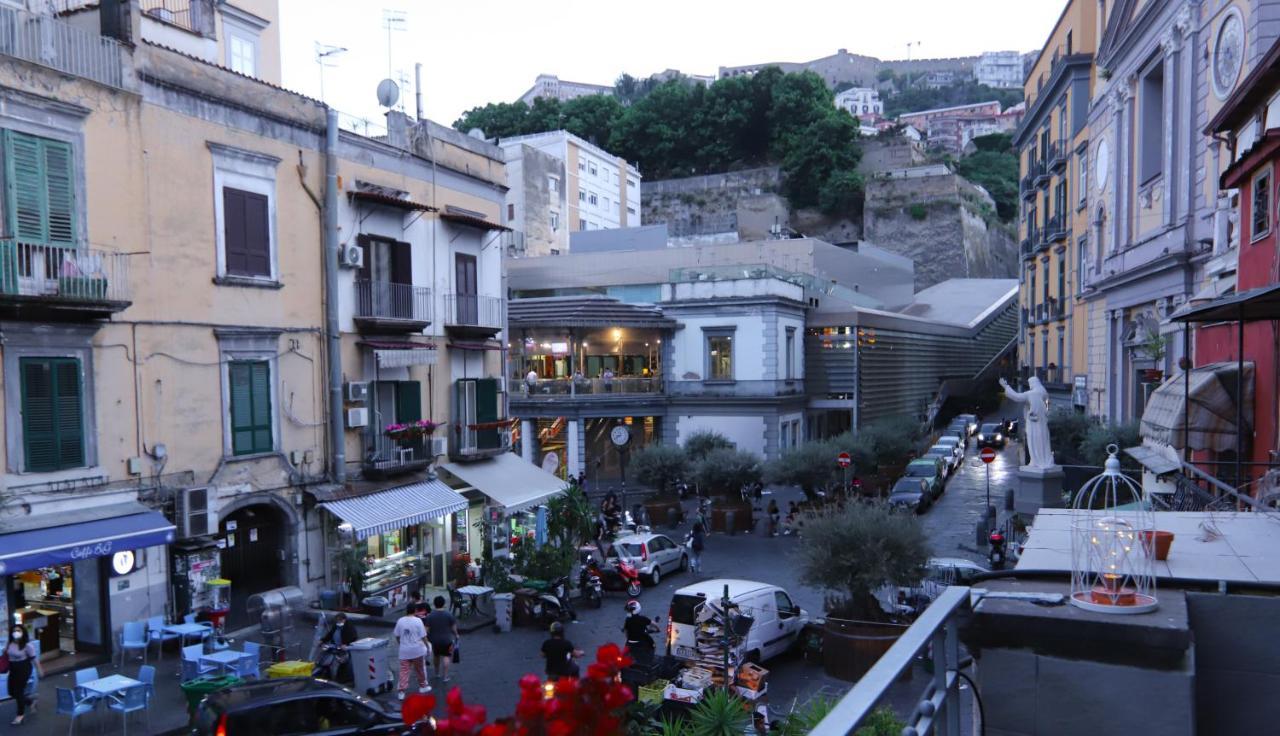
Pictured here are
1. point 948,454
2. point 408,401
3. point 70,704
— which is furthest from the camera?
point 948,454

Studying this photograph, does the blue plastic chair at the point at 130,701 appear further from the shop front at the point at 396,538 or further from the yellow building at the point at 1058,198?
the yellow building at the point at 1058,198

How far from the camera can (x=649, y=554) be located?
21.3m

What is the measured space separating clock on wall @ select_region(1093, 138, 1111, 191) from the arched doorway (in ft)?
88.7

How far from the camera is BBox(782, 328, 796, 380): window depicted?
4009 centimetres

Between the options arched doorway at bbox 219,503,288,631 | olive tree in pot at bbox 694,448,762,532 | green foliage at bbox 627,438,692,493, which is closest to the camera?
arched doorway at bbox 219,503,288,631

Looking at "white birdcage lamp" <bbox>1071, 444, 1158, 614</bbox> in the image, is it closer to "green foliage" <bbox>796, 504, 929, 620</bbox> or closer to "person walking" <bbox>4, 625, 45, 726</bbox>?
"green foliage" <bbox>796, 504, 929, 620</bbox>

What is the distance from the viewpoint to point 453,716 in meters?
2.75

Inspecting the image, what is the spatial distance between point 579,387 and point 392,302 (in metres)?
18.8

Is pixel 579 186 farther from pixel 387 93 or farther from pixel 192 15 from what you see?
pixel 192 15

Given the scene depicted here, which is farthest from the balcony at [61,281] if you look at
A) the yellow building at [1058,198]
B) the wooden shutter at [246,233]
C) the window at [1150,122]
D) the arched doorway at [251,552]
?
the yellow building at [1058,198]

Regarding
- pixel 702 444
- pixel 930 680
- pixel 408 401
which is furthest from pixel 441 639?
pixel 702 444

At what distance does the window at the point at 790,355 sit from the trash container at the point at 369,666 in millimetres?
28017

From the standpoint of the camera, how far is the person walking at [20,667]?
39.6ft

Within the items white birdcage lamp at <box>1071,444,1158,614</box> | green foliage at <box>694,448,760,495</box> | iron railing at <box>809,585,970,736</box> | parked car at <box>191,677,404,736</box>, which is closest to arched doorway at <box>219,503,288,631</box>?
parked car at <box>191,677,404,736</box>
